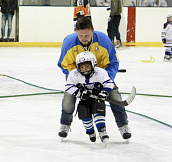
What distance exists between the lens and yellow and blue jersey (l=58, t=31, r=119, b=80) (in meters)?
3.50

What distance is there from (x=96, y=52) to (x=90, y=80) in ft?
0.83

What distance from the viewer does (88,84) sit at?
336cm

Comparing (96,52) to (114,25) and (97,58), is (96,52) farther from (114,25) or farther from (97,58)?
(114,25)

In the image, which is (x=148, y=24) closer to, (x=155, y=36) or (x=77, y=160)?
(x=155, y=36)

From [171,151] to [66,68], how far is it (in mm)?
904

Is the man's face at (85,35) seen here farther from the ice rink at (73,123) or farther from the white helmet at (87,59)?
the ice rink at (73,123)

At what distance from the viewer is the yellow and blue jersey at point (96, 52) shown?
3.50 metres

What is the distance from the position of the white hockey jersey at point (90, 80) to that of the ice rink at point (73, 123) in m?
0.39

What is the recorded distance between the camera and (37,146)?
11.2 ft

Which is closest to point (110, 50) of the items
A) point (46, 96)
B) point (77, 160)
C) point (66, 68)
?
point (66, 68)

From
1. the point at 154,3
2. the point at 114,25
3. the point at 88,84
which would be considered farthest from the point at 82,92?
the point at 154,3

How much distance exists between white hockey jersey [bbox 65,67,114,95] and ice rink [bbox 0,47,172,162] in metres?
0.39

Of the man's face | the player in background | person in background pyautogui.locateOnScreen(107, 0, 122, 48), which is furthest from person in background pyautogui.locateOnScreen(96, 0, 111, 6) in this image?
the man's face

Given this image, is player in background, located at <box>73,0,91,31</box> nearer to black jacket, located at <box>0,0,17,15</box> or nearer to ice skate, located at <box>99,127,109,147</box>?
black jacket, located at <box>0,0,17,15</box>
